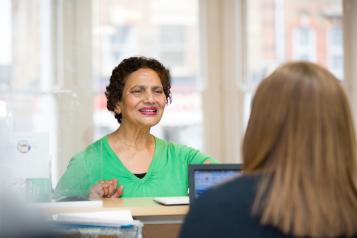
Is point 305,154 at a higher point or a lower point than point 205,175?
higher

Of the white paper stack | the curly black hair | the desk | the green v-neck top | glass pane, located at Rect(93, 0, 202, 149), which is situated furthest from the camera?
glass pane, located at Rect(93, 0, 202, 149)

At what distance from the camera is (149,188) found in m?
2.52

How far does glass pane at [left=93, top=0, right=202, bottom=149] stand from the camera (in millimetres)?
4598

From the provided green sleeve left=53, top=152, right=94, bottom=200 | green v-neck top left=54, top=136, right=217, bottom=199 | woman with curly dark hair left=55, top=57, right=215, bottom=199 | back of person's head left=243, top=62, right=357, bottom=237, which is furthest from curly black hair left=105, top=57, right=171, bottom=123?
back of person's head left=243, top=62, right=357, bottom=237

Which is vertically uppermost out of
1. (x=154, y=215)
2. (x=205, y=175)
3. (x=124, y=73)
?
(x=124, y=73)

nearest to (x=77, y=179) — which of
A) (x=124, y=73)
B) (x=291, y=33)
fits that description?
(x=124, y=73)

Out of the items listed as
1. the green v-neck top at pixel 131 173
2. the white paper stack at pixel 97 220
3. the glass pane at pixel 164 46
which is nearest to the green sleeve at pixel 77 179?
the green v-neck top at pixel 131 173

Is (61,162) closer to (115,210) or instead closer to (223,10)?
(115,210)

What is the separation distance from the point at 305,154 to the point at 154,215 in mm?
830

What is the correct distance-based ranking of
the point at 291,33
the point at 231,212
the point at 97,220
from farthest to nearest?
the point at 291,33, the point at 97,220, the point at 231,212

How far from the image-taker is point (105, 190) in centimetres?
235

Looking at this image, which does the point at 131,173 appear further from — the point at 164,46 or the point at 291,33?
the point at 291,33

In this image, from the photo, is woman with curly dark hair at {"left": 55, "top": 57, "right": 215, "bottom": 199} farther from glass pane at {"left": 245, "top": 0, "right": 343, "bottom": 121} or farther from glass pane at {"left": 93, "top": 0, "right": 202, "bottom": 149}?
glass pane at {"left": 245, "top": 0, "right": 343, "bottom": 121}

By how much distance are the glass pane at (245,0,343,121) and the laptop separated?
2812 mm
